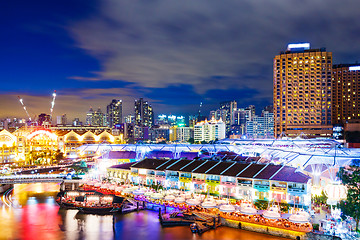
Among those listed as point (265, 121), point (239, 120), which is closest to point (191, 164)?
point (265, 121)

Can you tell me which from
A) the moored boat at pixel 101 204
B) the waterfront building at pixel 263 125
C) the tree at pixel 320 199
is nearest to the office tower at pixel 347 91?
the waterfront building at pixel 263 125

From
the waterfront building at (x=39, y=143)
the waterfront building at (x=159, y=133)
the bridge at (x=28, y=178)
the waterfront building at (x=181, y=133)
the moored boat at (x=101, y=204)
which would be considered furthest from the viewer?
the waterfront building at (x=159, y=133)

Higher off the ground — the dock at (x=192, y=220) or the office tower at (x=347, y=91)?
the office tower at (x=347, y=91)

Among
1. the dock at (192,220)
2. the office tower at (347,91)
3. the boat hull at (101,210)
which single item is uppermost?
the office tower at (347,91)

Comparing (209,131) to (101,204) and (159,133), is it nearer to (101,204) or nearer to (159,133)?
(159,133)

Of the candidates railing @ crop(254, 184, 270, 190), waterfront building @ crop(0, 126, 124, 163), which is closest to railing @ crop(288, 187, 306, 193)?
railing @ crop(254, 184, 270, 190)

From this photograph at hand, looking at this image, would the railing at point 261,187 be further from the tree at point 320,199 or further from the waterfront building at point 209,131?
the waterfront building at point 209,131

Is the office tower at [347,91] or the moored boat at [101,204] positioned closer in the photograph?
the moored boat at [101,204]
